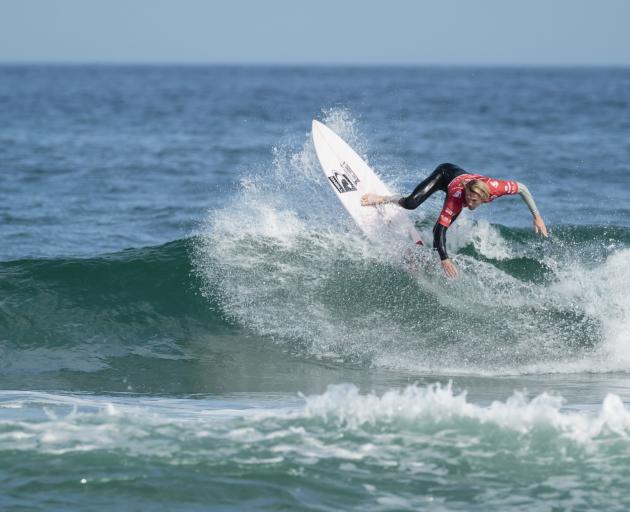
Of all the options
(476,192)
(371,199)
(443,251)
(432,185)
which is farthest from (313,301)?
Result: (476,192)

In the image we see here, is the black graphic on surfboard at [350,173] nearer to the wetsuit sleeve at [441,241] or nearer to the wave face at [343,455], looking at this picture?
the wetsuit sleeve at [441,241]

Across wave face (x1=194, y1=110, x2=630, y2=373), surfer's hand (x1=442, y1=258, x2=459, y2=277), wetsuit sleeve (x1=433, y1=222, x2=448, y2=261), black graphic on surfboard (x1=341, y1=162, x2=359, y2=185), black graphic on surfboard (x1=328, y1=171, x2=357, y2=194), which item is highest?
black graphic on surfboard (x1=341, y1=162, x2=359, y2=185)

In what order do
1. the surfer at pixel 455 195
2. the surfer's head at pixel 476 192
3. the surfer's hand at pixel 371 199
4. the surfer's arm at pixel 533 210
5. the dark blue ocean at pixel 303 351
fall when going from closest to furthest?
1. the dark blue ocean at pixel 303 351
2. the surfer's head at pixel 476 192
3. the surfer at pixel 455 195
4. the surfer's arm at pixel 533 210
5. the surfer's hand at pixel 371 199

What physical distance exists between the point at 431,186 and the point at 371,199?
103cm

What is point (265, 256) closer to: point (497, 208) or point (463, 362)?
point (463, 362)

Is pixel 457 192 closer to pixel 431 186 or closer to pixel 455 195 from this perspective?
pixel 455 195

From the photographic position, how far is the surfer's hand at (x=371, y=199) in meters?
10.4

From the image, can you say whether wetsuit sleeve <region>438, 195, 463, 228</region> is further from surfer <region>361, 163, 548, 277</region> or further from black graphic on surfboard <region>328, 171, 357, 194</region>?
black graphic on surfboard <region>328, 171, 357, 194</region>

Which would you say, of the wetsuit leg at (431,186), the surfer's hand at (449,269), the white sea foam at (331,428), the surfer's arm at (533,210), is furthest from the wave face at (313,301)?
the white sea foam at (331,428)

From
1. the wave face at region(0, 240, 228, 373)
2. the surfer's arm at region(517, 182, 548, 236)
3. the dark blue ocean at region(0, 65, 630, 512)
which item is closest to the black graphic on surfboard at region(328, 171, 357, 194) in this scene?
the dark blue ocean at region(0, 65, 630, 512)

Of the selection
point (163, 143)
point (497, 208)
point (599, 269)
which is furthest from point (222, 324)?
point (163, 143)

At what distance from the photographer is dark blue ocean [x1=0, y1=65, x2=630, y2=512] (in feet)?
18.7

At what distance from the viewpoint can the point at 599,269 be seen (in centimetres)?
1044

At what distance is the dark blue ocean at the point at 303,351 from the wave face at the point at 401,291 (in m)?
0.03
